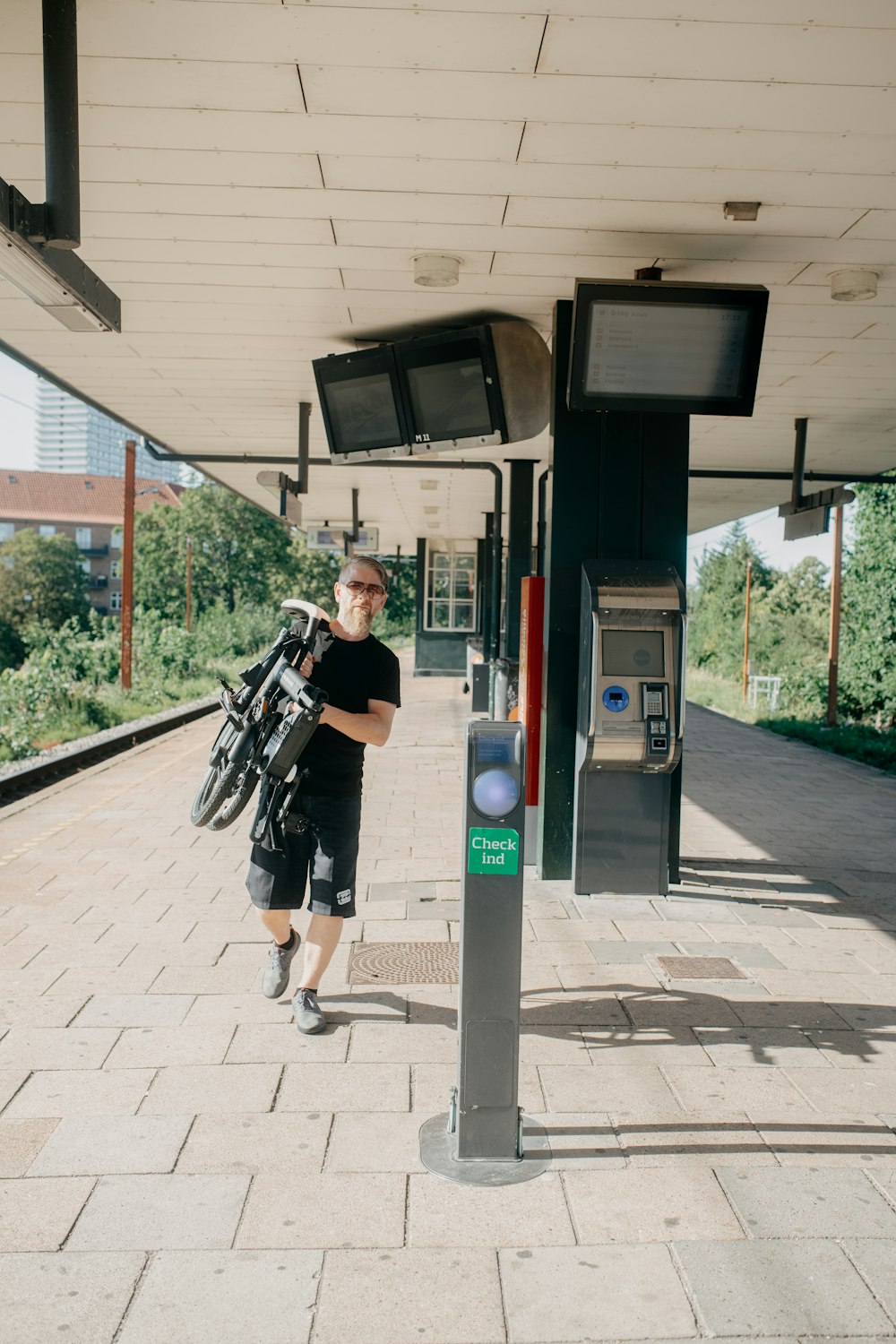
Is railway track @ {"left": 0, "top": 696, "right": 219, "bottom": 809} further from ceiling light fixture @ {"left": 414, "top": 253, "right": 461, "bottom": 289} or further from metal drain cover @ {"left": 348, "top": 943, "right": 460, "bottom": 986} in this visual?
ceiling light fixture @ {"left": 414, "top": 253, "right": 461, "bottom": 289}

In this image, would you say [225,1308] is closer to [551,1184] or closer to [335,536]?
[551,1184]

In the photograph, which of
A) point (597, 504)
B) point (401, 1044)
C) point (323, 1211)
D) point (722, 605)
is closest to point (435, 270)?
point (597, 504)

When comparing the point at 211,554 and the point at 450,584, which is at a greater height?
the point at 211,554

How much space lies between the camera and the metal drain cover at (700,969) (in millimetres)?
5000

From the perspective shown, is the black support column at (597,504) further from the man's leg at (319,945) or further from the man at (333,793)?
the man's leg at (319,945)

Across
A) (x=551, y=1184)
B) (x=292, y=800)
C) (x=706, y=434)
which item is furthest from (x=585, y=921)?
(x=706, y=434)

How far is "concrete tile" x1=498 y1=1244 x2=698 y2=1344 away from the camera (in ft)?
8.19

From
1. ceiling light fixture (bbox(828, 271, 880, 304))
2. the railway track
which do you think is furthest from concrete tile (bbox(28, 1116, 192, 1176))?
the railway track

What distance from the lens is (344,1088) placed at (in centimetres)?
375

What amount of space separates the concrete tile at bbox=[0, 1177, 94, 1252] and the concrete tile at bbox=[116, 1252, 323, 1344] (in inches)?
13.0

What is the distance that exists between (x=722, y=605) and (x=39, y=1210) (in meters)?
44.7

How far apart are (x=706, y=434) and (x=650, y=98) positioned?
22.0ft

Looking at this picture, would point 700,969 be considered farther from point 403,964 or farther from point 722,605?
point 722,605

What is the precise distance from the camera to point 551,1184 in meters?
3.15
